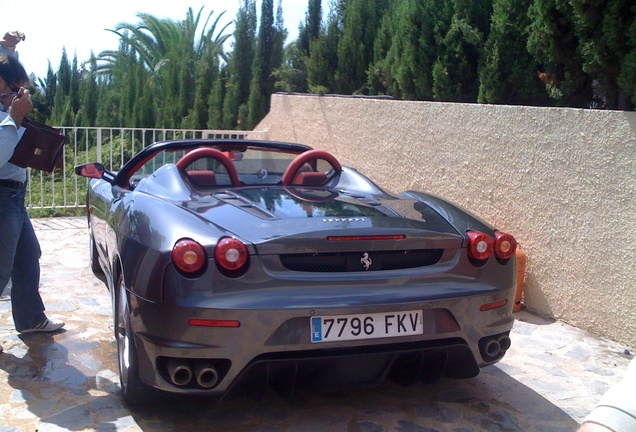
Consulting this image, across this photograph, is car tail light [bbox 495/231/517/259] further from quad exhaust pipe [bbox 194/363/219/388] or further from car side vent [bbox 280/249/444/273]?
quad exhaust pipe [bbox 194/363/219/388]

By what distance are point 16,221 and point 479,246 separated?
2.72 meters

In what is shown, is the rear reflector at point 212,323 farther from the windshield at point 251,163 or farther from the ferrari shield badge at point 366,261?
the windshield at point 251,163

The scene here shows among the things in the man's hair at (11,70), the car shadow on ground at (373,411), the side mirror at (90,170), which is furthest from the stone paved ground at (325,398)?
the man's hair at (11,70)

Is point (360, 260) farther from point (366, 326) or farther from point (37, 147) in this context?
point (37, 147)

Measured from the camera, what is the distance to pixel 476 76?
9.34 metres

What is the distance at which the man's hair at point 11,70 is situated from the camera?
13.8 ft

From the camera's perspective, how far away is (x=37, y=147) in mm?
4160

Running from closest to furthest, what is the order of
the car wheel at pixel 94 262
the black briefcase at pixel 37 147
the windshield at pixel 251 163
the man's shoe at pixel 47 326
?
1. the black briefcase at pixel 37 147
2. the windshield at pixel 251 163
3. the man's shoe at pixel 47 326
4. the car wheel at pixel 94 262

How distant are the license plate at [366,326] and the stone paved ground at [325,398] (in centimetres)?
57

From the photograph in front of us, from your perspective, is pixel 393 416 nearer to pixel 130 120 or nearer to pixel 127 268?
pixel 127 268

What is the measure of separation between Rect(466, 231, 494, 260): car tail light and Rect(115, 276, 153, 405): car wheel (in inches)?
66.2

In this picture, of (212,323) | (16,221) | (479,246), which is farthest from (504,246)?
(16,221)

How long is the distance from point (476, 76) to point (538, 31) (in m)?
2.77

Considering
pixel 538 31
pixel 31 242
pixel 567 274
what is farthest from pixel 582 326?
pixel 31 242
